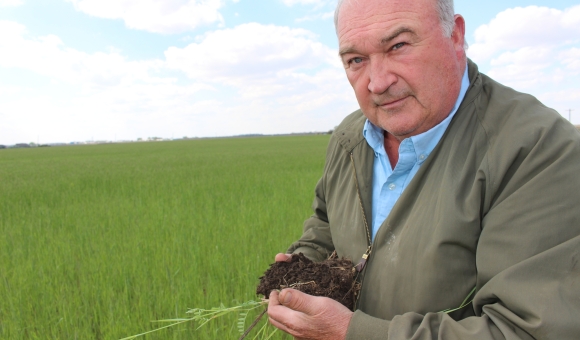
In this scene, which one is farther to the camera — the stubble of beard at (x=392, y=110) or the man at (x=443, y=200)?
the stubble of beard at (x=392, y=110)

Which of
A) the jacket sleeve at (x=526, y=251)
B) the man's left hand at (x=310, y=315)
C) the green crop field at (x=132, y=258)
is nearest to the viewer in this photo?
the jacket sleeve at (x=526, y=251)

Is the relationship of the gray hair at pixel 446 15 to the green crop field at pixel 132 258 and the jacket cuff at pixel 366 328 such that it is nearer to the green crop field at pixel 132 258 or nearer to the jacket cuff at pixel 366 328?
the jacket cuff at pixel 366 328

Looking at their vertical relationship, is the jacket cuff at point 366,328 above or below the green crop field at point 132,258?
above

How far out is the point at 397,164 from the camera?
1405mm

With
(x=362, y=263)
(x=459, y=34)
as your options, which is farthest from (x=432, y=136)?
(x=362, y=263)

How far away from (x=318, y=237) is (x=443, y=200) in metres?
0.75

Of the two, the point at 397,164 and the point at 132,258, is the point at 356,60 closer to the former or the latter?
the point at 397,164

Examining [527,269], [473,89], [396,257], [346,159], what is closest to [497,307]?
[527,269]

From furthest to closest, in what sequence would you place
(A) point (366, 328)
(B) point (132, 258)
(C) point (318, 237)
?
(B) point (132, 258) → (C) point (318, 237) → (A) point (366, 328)

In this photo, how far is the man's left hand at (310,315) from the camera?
1.22m

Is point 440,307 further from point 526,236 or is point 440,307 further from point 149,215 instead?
point 149,215

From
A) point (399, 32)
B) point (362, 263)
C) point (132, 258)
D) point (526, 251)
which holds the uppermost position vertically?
point (399, 32)

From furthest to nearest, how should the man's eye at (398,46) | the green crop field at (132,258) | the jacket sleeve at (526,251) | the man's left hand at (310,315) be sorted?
1. the green crop field at (132,258)
2. the man's eye at (398,46)
3. the man's left hand at (310,315)
4. the jacket sleeve at (526,251)

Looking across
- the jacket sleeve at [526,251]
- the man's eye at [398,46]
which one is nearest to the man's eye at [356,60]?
the man's eye at [398,46]
